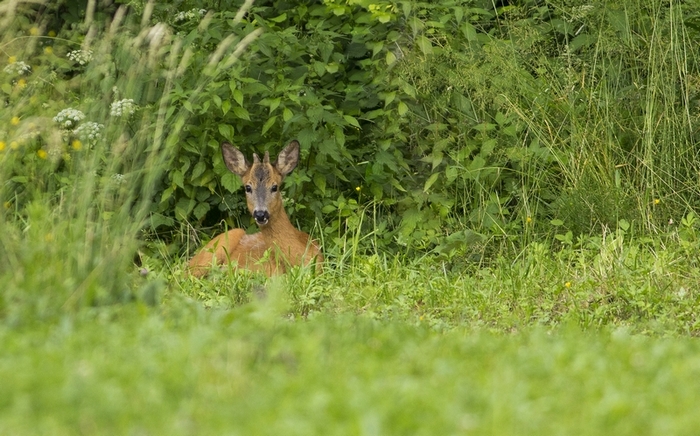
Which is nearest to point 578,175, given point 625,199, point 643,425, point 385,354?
point 625,199

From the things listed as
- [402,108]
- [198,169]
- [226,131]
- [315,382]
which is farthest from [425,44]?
[315,382]

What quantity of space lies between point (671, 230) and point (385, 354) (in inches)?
186

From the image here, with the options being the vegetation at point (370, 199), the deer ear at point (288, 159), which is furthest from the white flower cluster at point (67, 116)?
the deer ear at point (288, 159)

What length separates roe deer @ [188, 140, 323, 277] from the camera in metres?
9.08

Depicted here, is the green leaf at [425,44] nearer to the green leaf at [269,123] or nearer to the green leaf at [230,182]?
the green leaf at [269,123]

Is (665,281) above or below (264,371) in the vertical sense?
below

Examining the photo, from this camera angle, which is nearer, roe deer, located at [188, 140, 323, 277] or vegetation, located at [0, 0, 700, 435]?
vegetation, located at [0, 0, 700, 435]

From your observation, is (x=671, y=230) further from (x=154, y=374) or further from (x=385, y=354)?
(x=154, y=374)

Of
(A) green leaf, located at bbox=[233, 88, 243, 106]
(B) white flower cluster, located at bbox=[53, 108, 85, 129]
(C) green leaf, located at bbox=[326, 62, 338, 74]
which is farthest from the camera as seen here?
(C) green leaf, located at bbox=[326, 62, 338, 74]

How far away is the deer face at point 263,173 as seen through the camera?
9.27 meters

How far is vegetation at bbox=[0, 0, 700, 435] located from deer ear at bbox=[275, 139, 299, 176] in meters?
0.16

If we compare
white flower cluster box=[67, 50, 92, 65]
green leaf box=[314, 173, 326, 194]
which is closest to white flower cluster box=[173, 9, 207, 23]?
white flower cluster box=[67, 50, 92, 65]

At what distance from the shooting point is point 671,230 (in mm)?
8375

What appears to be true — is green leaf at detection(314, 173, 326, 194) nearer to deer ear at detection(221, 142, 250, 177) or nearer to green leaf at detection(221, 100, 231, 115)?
deer ear at detection(221, 142, 250, 177)
